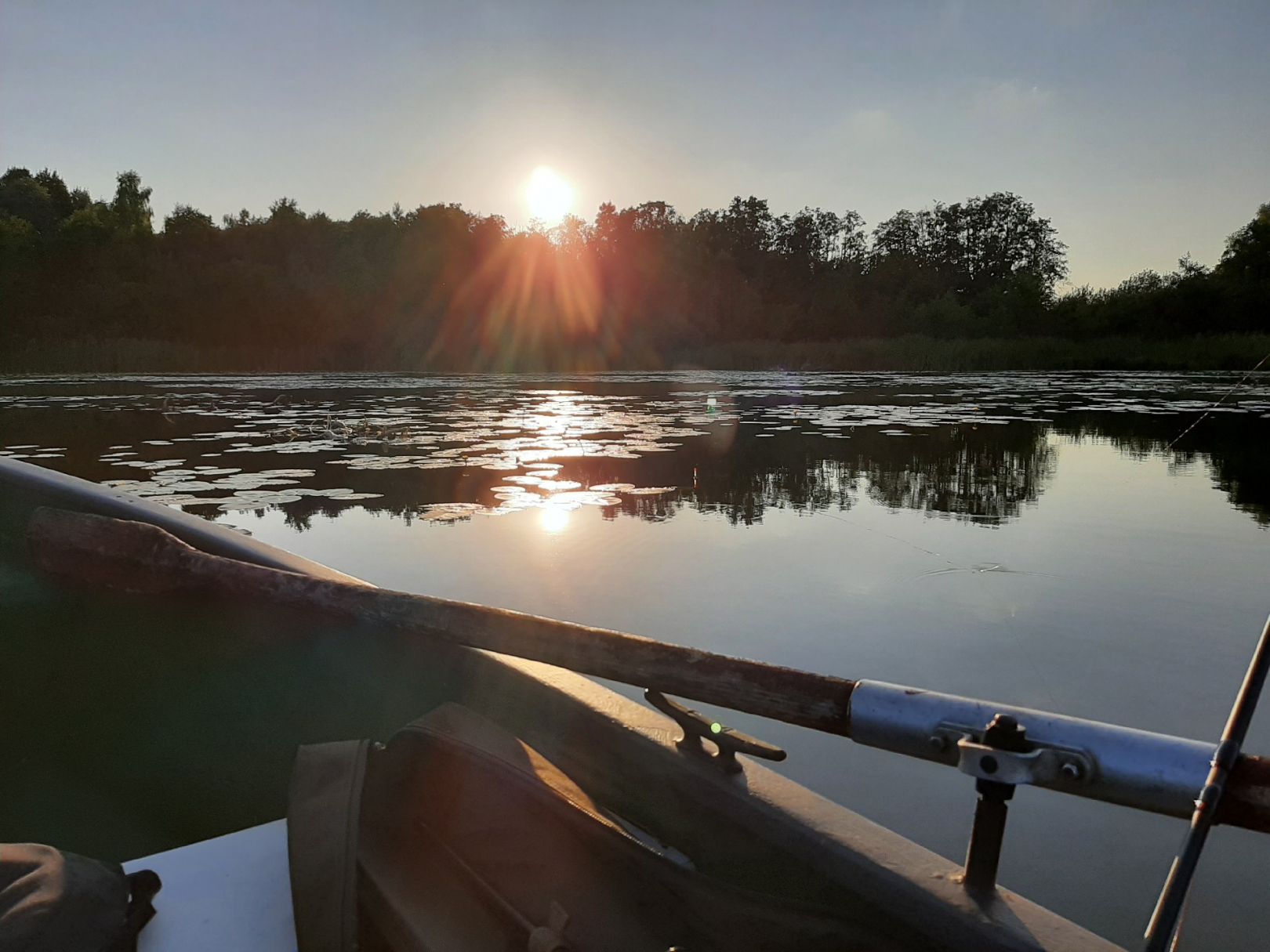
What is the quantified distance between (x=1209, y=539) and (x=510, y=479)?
3.48 m

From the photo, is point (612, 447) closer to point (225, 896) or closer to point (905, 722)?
point (225, 896)

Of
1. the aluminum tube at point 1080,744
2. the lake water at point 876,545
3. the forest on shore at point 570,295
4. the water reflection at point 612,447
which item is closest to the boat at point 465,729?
the aluminum tube at point 1080,744

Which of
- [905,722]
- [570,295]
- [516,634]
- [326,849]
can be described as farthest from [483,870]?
[570,295]

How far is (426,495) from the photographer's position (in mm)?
4418

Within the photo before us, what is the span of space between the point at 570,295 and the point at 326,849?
34.6 meters

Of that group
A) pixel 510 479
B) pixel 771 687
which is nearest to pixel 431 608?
pixel 771 687

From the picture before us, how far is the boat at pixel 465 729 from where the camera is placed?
0.80 meters

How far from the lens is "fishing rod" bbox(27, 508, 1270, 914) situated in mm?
→ 719

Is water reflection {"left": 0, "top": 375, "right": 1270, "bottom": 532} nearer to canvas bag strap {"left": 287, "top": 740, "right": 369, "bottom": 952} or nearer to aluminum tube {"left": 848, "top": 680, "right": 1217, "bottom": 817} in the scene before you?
aluminum tube {"left": 848, "top": 680, "right": 1217, "bottom": 817}

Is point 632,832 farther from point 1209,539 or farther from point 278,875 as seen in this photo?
point 1209,539

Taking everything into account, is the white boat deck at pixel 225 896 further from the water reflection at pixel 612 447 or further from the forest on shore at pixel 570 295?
the forest on shore at pixel 570 295

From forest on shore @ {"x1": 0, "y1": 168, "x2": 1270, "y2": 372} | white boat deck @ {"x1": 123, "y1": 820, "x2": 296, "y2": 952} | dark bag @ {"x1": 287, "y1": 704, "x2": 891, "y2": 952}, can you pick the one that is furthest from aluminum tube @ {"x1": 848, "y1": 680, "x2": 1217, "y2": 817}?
forest on shore @ {"x1": 0, "y1": 168, "x2": 1270, "y2": 372}

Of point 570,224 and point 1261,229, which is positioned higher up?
point 570,224

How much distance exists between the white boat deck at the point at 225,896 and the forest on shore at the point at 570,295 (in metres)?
19.5
